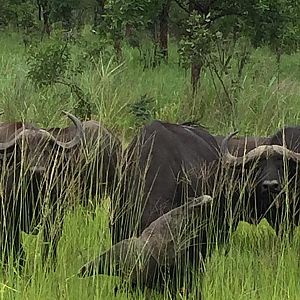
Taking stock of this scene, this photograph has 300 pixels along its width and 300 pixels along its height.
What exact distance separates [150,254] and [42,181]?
1.20 m

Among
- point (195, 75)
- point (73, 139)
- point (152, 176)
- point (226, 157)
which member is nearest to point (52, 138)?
point (73, 139)

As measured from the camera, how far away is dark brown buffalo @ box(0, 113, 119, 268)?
512cm

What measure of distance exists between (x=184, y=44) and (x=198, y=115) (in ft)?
3.41

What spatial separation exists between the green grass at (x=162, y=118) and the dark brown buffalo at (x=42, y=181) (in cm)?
16

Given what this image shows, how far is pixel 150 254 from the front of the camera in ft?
14.4

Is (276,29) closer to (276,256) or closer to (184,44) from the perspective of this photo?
(184,44)

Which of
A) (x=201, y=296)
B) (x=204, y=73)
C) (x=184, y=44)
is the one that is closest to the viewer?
(x=201, y=296)

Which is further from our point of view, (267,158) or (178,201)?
(267,158)

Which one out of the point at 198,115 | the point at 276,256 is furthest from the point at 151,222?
the point at 198,115

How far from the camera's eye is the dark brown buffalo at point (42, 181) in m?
5.12

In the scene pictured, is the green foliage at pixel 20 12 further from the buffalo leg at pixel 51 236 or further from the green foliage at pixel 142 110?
the buffalo leg at pixel 51 236

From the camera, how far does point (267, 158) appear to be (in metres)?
5.71

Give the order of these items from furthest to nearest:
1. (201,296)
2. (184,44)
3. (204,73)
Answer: (204,73) < (184,44) < (201,296)

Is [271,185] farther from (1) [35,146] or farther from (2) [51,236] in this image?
(1) [35,146]
